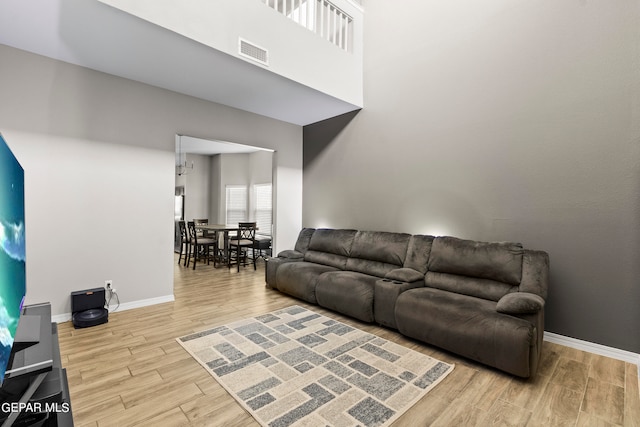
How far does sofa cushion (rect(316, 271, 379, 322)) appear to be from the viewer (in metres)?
3.22

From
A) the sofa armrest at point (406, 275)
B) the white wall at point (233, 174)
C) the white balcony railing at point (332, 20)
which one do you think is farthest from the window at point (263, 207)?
the sofa armrest at point (406, 275)

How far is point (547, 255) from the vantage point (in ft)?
8.82

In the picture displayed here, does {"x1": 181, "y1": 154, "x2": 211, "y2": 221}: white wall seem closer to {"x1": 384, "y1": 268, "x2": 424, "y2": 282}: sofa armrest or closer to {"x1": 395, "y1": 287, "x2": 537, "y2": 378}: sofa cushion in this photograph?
{"x1": 384, "y1": 268, "x2": 424, "y2": 282}: sofa armrest

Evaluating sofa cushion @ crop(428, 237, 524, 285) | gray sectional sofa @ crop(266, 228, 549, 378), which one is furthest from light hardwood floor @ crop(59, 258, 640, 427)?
sofa cushion @ crop(428, 237, 524, 285)

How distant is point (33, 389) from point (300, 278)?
2.99 m

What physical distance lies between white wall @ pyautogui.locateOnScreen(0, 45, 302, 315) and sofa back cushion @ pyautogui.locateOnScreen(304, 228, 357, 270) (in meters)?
2.02

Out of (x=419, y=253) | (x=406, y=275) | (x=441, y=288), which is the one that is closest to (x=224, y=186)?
(x=419, y=253)

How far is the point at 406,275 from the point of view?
323 cm

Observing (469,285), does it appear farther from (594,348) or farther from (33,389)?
(33,389)

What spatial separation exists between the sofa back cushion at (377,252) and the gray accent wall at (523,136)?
34 cm

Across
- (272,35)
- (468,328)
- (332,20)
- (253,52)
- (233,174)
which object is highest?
(332,20)

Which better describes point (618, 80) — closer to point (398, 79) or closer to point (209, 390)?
point (398, 79)

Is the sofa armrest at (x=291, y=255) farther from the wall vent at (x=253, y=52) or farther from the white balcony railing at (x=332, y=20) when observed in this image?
the white balcony railing at (x=332, y=20)

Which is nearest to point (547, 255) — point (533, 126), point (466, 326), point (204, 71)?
point (466, 326)
